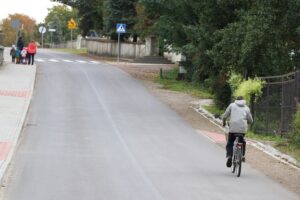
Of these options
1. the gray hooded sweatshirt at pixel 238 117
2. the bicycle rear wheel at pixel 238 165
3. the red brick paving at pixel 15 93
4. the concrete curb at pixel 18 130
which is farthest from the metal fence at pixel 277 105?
the red brick paving at pixel 15 93

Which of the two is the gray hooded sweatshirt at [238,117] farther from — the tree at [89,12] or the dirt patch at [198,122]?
the tree at [89,12]

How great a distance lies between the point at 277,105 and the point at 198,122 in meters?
3.25

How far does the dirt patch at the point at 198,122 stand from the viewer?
1440cm

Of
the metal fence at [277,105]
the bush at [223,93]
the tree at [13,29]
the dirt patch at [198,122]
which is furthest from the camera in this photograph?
the tree at [13,29]

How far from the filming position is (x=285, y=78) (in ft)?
77.3

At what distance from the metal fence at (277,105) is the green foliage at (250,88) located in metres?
0.28

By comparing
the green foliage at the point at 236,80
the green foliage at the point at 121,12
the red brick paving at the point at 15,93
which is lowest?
the red brick paving at the point at 15,93

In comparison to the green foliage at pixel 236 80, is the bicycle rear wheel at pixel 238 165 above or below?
below

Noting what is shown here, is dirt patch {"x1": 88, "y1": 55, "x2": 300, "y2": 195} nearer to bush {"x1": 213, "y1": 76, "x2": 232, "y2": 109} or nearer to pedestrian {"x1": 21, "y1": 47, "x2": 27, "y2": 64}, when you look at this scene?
bush {"x1": 213, "y1": 76, "x2": 232, "y2": 109}

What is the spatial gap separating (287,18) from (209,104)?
711 centimetres

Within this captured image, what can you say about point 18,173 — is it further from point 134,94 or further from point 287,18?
point 134,94

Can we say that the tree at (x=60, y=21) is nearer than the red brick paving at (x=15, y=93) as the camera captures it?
No

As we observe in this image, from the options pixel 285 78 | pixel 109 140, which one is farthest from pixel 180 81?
pixel 109 140

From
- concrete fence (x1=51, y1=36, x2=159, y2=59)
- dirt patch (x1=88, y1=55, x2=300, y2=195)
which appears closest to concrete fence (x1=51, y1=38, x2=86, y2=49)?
concrete fence (x1=51, y1=36, x2=159, y2=59)
